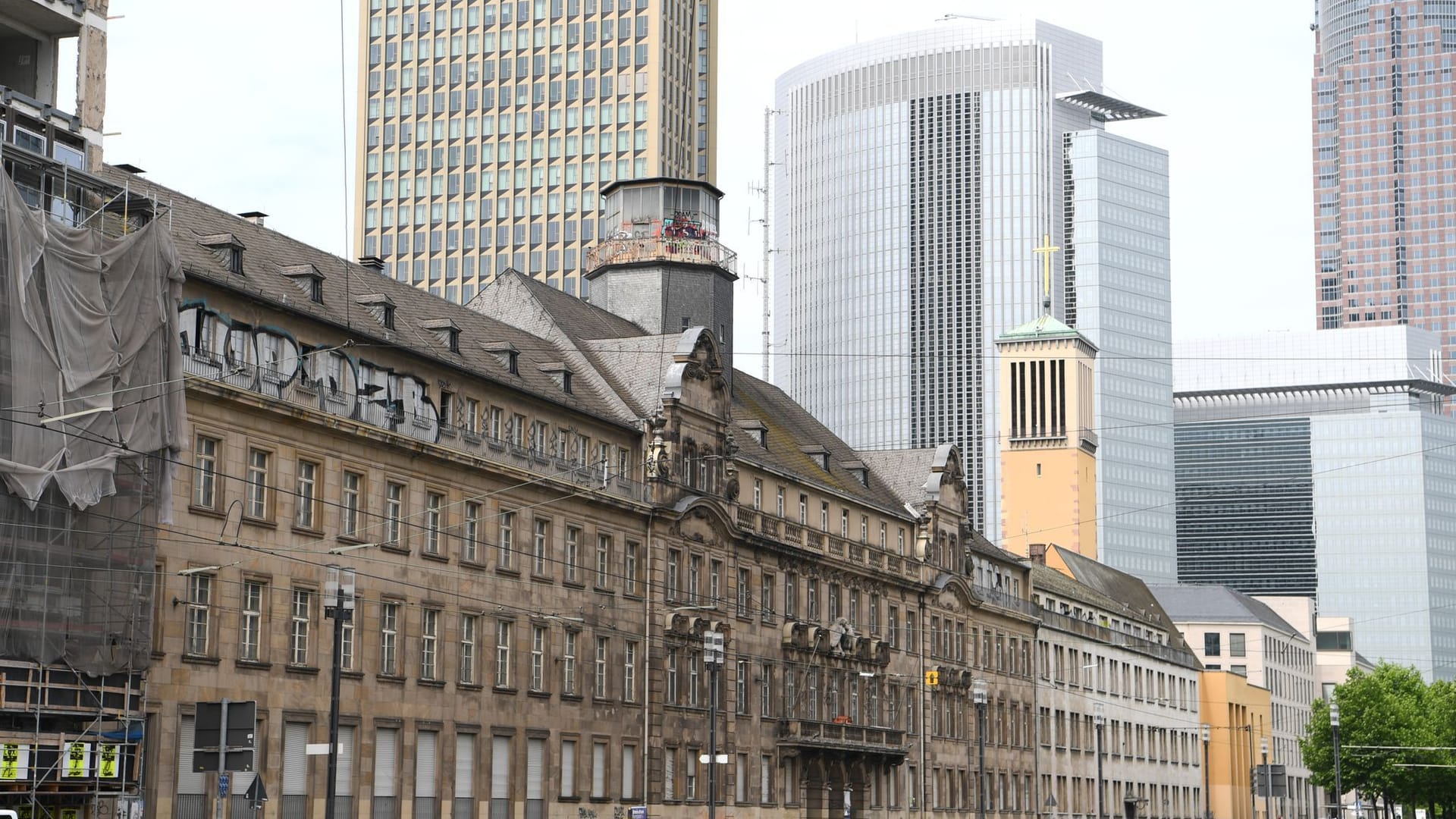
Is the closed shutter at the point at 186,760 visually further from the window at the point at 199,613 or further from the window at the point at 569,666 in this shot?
the window at the point at 569,666

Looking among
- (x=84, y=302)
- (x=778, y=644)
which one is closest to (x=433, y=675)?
(x=84, y=302)

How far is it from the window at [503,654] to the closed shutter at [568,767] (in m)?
3.94

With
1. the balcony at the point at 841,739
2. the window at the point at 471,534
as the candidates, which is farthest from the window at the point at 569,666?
the balcony at the point at 841,739

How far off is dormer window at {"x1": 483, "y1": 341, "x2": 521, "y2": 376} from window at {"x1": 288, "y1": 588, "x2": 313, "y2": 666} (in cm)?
1460

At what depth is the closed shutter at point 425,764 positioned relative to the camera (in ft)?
204

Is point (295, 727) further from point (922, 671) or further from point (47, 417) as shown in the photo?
point (922, 671)

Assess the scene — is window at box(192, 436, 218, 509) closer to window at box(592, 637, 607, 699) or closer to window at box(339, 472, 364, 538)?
window at box(339, 472, 364, 538)

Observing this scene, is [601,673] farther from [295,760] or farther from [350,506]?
[295,760]

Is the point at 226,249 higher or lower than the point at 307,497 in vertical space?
higher

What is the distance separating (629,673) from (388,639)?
14967 mm

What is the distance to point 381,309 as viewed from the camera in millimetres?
64750

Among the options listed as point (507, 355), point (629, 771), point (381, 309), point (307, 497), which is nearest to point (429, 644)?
point (307, 497)

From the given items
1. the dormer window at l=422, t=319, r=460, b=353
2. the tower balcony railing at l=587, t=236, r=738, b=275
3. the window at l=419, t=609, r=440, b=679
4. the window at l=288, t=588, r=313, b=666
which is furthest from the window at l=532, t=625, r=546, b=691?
the tower balcony railing at l=587, t=236, r=738, b=275

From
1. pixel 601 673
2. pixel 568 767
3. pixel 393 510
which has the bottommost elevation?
pixel 568 767
